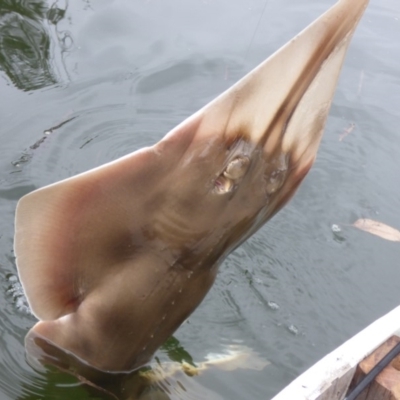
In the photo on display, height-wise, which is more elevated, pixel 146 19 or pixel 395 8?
pixel 146 19

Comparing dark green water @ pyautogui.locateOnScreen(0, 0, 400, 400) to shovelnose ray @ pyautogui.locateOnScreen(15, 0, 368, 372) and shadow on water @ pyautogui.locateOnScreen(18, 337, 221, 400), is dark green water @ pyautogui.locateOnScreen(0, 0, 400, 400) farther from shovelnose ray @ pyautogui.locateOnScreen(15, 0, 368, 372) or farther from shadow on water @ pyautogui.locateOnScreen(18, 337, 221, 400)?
shovelnose ray @ pyautogui.locateOnScreen(15, 0, 368, 372)

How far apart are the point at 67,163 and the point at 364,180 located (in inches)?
83.4

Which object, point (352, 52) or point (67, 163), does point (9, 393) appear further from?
point (352, 52)

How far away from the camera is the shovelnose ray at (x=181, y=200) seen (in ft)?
7.32

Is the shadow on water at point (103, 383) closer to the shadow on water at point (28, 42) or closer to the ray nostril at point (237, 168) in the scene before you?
the ray nostril at point (237, 168)

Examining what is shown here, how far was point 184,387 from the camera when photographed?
3.30 metres

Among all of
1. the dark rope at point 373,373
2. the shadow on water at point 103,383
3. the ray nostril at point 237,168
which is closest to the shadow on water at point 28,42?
the shadow on water at point 103,383

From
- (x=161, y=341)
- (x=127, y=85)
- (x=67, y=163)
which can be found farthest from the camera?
(x=127, y=85)

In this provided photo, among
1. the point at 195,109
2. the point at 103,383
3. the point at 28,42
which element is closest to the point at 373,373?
the point at 103,383

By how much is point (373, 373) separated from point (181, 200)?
1.01 m

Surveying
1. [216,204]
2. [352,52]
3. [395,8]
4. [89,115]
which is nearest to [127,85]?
[89,115]

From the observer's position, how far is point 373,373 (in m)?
2.67

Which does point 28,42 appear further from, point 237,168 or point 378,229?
point 237,168

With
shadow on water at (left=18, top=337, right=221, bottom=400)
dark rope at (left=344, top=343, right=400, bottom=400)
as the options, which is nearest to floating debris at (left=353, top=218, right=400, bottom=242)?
shadow on water at (left=18, top=337, right=221, bottom=400)
